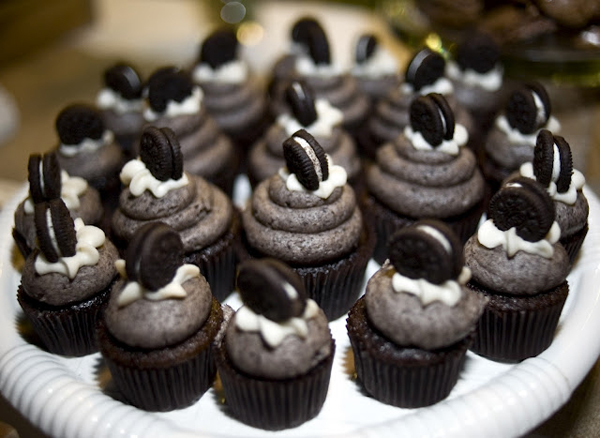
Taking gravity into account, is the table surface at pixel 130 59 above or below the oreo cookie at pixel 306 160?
below

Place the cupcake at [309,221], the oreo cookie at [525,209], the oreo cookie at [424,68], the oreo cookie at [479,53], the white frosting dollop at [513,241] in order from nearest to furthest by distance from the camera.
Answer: the oreo cookie at [525,209]
the white frosting dollop at [513,241]
the cupcake at [309,221]
the oreo cookie at [424,68]
the oreo cookie at [479,53]

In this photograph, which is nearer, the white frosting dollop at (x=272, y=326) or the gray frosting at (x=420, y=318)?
the white frosting dollop at (x=272, y=326)

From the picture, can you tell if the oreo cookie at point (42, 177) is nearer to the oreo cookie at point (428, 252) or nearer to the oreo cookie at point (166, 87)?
the oreo cookie at point (166, 87)

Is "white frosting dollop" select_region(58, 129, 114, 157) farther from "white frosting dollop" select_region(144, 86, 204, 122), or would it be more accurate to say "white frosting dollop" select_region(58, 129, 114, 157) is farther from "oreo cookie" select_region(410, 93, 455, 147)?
"oreo cookie" select_region(410, 93, 455, 147)

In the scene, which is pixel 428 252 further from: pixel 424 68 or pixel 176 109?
pixel 176 109

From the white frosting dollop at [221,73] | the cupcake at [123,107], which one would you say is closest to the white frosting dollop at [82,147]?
the cupcake at [123,107]

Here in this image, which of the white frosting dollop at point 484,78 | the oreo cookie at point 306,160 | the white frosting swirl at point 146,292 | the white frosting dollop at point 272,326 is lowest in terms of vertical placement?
the white frosting dollop at point 484,78

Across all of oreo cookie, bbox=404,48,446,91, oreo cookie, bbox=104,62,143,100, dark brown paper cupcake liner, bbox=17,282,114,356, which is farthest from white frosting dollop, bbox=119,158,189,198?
oreo cookie, bbox=404,48,446,91

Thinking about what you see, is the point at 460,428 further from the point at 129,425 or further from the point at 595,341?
the point at 129,425
